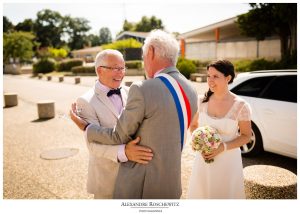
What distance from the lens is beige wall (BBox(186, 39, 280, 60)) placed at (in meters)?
23.8

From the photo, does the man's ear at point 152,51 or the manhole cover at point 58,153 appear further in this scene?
the manhole cover at point 58,153

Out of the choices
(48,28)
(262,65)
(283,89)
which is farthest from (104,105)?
(48,28)

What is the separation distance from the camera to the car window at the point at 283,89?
15.3 ft

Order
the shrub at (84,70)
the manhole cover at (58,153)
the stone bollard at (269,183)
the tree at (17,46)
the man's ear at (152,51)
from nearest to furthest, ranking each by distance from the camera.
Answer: the man's ear at (152,51)
the stone bollard at (269,183)
the manhole cover at (58,153)
the shrub at (84,70)
the tree at (17,46)

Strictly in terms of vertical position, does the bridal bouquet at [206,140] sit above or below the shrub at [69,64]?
below

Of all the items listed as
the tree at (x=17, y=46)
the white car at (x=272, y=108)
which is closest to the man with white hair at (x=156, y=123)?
the white car at (x=272, y=108)

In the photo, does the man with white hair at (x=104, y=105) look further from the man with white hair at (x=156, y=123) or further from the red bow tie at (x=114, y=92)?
the man with white hair at (x=156, y=123)

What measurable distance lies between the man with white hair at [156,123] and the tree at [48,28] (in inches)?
2979

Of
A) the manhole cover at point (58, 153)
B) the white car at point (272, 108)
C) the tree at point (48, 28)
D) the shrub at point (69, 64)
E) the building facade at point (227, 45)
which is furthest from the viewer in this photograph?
the tree at point (48, 28)

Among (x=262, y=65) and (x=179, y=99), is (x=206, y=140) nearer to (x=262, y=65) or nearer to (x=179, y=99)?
(x=179, y=99)

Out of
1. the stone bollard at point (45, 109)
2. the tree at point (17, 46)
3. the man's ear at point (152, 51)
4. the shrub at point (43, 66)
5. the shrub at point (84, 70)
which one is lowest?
the stone bollard at point (45, 109)

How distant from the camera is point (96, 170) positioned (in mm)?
2826

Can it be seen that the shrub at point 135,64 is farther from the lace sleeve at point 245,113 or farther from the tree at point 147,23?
the tree at point 147,23

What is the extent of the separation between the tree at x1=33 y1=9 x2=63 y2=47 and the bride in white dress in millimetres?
75027
